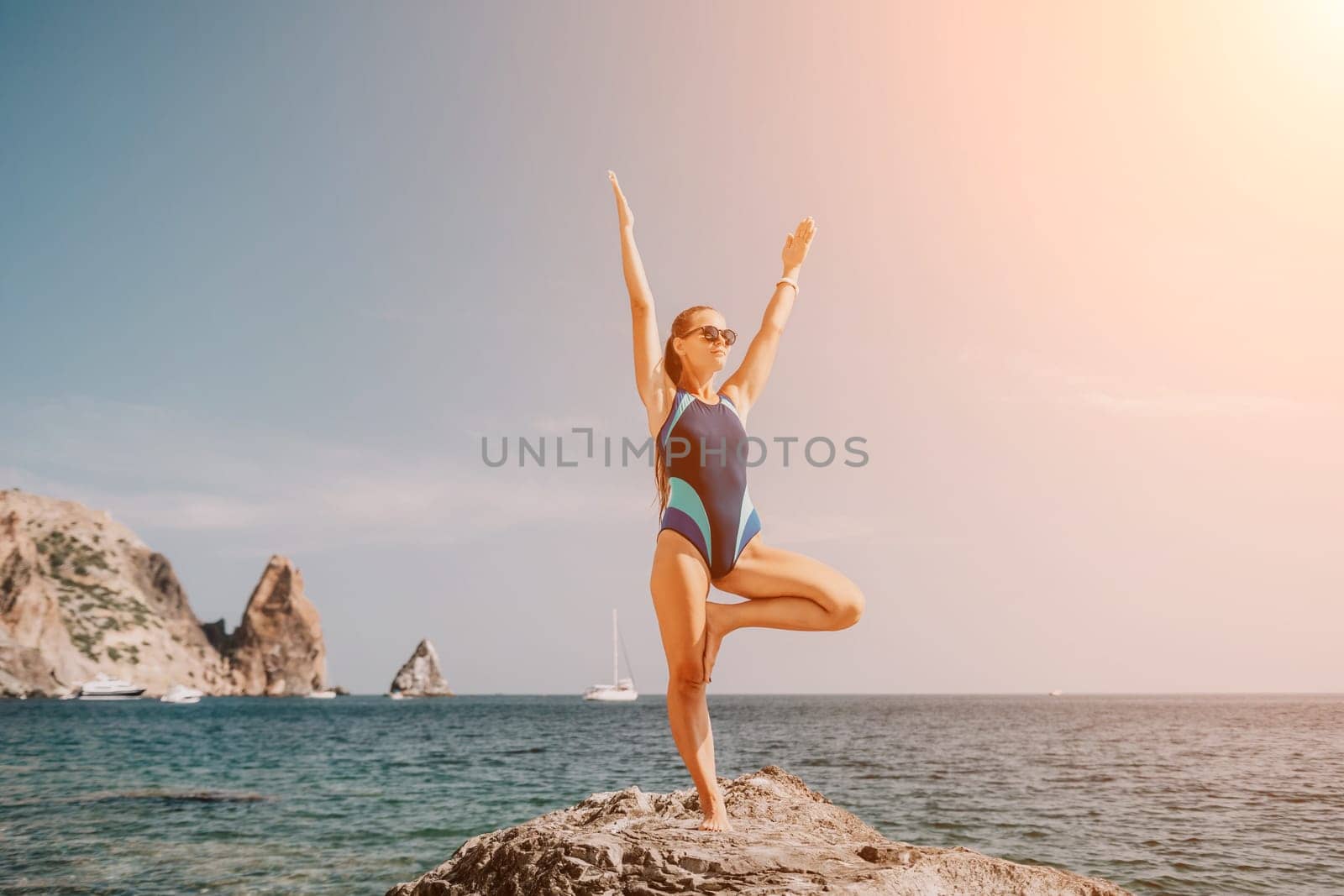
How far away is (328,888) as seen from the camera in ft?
34.1

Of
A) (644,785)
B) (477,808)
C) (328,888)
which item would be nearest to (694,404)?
(328,888)

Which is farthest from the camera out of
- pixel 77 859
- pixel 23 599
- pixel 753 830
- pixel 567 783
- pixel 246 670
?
pixel 246 670

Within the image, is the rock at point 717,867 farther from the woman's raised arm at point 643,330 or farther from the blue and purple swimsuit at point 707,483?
the woman's raised arm at point 643,330

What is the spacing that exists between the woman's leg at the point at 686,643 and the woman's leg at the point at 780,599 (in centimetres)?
10

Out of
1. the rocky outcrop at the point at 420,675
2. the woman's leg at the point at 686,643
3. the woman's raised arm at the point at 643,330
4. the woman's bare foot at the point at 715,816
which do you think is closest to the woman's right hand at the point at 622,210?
the woman's raised arm at the point at 643,330

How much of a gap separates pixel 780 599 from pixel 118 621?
115 meters

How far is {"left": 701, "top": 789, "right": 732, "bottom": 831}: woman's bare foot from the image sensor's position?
15.0 ft

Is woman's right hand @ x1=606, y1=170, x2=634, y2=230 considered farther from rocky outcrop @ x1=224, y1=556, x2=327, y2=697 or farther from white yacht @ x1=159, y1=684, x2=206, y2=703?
rocky outcrop @ x1=224, y1=556, x2=327, y2=697

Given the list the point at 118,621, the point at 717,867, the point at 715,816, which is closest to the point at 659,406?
the point at 715,816

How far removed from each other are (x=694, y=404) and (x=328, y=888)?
28.3ft

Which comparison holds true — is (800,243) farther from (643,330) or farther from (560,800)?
(560,800)

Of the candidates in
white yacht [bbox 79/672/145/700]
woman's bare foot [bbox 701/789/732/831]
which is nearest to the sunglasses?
woman's bare foot [bbox 701/789/732/831]

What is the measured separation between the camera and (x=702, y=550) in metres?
4.82

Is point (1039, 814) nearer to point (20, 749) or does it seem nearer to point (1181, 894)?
point (1181, 894)
